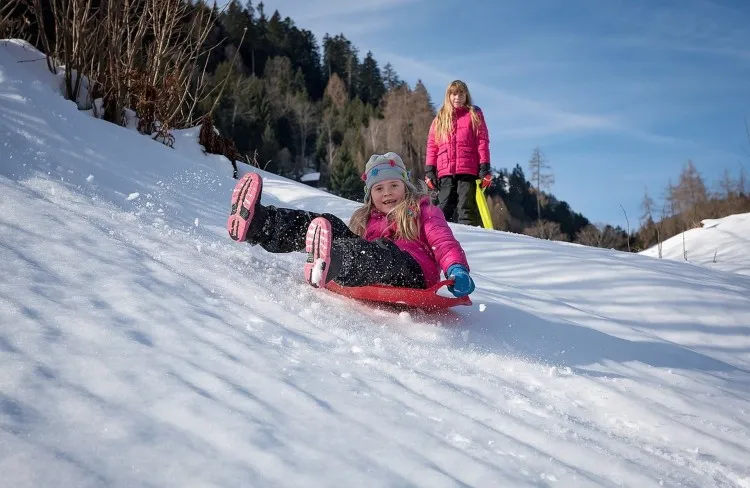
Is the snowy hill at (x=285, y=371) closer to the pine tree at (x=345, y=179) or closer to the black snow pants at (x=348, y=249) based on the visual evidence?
the black snow pants at (x=348, y=249)

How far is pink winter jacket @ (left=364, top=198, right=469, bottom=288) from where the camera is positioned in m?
1.83

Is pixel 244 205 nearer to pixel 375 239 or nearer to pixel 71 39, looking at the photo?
pixel 375 239

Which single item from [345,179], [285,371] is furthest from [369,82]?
[285,371]

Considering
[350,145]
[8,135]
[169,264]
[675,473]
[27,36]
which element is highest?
[350,145]

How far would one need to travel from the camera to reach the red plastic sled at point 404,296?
170cm

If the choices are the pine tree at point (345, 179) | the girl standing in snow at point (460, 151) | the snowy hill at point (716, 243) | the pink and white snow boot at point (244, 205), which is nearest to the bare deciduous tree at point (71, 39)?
the pink and white snow boot at point (244, 205)

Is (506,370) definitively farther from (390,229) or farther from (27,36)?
(27,36)

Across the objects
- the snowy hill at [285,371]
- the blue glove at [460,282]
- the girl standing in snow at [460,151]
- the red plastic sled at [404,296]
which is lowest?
the snowy hill at [285,371]

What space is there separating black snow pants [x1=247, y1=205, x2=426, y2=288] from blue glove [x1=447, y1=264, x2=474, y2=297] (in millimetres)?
176

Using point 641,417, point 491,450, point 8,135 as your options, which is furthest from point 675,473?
A: point 8,135

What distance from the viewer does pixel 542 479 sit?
0.83 metres

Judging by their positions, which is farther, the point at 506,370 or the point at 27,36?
the point at 27,36

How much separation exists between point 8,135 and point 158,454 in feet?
7.22

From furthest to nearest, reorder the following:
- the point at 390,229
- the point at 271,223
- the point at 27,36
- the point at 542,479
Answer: the point at 27,36 < the point at 390,229 < the point at 271,223 < the point at 542,479
